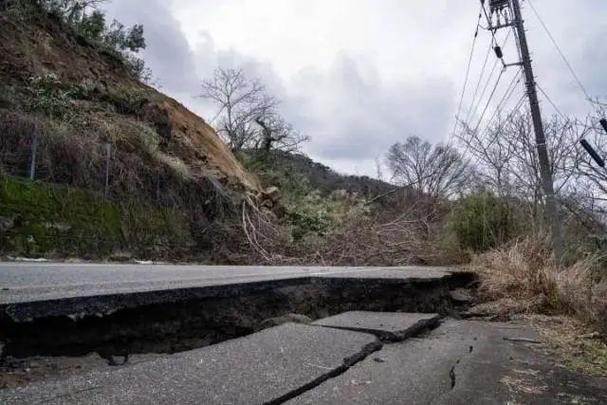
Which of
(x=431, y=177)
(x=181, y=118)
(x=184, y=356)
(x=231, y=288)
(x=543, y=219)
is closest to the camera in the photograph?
(x=184, y=356)

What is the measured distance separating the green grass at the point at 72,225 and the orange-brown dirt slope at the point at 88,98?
4.67 ft

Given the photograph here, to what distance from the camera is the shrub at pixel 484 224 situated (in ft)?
24.5

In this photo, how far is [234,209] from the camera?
11000mm

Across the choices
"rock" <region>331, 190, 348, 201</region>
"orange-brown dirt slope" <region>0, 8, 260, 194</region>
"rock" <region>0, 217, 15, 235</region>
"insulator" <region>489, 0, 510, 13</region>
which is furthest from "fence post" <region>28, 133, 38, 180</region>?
"insulator" <region>489, 0, 510, 13</region>

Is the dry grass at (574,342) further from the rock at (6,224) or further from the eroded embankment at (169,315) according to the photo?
the rock at (6,224)

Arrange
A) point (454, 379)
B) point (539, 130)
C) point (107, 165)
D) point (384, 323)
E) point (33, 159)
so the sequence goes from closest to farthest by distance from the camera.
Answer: point (454, 379) < point (384, 323) < point (33, 159) < point (539, 130) < point (107, 165)

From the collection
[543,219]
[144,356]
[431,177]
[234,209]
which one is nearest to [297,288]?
[144,356]

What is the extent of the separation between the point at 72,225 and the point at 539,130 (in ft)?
25.8

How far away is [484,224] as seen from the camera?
24.5 feet

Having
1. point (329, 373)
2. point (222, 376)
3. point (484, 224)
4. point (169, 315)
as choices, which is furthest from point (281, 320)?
point (484, 224)

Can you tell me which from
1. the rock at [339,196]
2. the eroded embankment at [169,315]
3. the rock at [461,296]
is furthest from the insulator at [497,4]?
the eroded embankment at [169,315]

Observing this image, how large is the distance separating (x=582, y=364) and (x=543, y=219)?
227 inches

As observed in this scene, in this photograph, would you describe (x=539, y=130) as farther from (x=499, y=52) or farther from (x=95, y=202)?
(x=95, y=202)

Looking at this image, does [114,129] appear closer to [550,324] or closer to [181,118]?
[181,118]
